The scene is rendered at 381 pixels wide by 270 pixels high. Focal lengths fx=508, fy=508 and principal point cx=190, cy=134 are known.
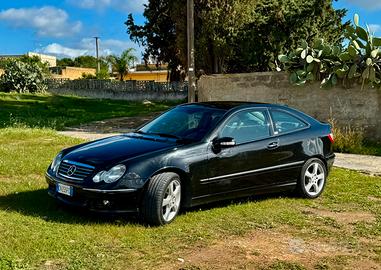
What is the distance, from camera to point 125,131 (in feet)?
54.7

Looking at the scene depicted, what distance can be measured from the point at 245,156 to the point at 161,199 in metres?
1.48

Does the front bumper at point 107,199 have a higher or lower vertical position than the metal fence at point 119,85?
lower

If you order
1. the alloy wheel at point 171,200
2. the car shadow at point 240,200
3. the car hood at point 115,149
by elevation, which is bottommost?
the car shadow at point 240,200

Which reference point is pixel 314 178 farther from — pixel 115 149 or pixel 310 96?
pixel 310 96

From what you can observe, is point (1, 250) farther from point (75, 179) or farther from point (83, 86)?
point (83, 86)

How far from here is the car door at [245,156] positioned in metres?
6.34

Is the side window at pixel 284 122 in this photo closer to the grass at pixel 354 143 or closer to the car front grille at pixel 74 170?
the car front grille at pixel 74 170

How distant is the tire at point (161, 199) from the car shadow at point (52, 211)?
20cm

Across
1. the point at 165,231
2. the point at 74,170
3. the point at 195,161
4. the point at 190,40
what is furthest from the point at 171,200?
the point at 190,40

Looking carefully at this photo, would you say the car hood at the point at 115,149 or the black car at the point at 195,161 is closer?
the black car at the point at 195,161

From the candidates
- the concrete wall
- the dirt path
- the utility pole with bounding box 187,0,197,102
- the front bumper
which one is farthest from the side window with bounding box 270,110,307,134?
the utility pole with bounding box 187,0,197,102

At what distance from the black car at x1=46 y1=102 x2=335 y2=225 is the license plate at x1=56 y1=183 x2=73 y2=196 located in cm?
1

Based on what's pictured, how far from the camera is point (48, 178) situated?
6.25 m

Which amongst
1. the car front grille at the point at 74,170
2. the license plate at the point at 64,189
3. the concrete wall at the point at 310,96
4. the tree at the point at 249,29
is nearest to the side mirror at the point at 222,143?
the car front grille at the point at 74,170
